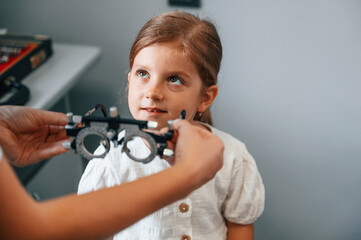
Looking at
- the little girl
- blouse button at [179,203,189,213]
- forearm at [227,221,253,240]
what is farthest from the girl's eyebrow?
forearm at [227,221,253,240]

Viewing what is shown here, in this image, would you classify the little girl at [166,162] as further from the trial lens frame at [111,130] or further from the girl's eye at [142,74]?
the trial lens frame at [111,130]

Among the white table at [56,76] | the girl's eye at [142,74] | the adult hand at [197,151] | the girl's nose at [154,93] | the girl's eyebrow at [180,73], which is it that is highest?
the girl's eyebrow at [180,73]

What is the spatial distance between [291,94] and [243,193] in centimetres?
37

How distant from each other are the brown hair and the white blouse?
0.19 metres

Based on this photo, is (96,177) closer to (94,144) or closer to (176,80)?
(94,144)

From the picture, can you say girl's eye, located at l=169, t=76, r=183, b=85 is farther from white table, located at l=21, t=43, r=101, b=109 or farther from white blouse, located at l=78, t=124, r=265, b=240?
white table, located at l=21, t=43, r=101, b=109

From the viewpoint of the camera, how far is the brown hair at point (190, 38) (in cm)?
76

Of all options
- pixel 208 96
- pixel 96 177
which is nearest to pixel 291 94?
pixel 208 96

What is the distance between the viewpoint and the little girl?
2.42 feet

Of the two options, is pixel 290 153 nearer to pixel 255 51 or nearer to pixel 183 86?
pixel 255 51

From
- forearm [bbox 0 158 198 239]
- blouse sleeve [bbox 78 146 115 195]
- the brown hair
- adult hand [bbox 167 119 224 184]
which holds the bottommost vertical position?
blouse sleeve [bbox 78 146 115 195]

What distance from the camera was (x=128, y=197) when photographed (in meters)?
0.48

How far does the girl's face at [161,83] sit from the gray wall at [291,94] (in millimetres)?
359

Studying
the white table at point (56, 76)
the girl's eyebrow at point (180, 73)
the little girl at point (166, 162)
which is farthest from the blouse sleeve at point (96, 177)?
the white table at point (56, 76)
